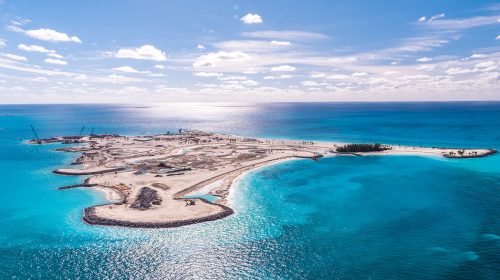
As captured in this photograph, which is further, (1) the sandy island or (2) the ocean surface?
(1) the sandy island

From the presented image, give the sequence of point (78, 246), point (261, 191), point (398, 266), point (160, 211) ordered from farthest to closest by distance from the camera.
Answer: point (261, 191) → point (160, 211) → point (78, 246) → point (398, 266)

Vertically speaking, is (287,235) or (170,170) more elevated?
(170,170)

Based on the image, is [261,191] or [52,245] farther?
[261,191]

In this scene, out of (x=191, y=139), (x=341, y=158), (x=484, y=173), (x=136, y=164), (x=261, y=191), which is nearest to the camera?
(x=261, y=191)

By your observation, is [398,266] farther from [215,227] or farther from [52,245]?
[52,245]

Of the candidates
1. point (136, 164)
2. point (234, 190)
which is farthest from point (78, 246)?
point (136, 164)

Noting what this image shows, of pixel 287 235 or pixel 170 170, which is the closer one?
pixel 287 235

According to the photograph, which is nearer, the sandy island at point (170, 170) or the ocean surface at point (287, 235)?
the ocean surface at point (287, 235)
